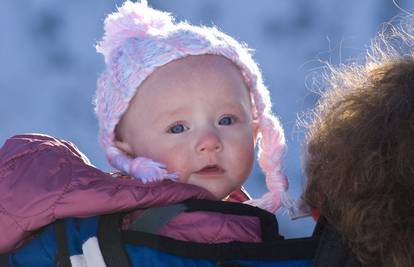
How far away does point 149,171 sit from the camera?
1.17m

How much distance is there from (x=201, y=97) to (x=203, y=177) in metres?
0.13

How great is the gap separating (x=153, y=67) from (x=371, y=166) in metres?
0.49

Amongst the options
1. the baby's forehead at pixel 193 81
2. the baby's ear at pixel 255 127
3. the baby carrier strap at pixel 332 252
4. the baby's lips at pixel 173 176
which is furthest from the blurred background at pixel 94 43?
the baby carrier strap at pixel 332 252

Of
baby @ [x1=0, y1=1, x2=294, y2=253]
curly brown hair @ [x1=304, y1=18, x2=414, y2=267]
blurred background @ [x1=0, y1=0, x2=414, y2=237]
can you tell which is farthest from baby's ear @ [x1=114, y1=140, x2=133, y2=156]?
blurred background @ [x1=0, y1=0, x2=414, y2=237]

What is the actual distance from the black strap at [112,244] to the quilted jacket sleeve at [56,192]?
39mm

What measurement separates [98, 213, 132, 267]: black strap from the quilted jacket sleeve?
39 millimetres

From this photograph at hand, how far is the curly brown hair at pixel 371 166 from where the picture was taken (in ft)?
2.88

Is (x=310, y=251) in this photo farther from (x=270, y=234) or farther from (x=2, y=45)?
(x=2, y=45)

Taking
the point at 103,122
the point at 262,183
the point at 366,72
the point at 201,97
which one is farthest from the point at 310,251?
the point at 262,183

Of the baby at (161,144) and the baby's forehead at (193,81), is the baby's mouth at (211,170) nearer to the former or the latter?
the baby at (161,144)

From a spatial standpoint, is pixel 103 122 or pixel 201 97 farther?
pixel 103 122

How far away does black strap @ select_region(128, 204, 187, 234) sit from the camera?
1.04 m

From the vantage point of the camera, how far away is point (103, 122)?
1345 mm

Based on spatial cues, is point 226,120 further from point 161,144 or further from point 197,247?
point 197,247
